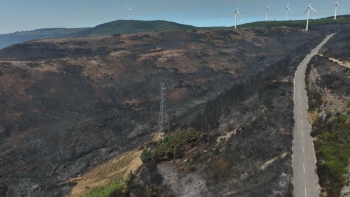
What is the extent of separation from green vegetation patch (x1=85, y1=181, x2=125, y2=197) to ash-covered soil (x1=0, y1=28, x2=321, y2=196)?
7212mm

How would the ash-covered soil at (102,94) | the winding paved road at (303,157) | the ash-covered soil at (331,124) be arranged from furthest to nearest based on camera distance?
the ash-covered soil at (102,94) < the ash-covered soil at (331,124) < the winding paved road at (303,157)

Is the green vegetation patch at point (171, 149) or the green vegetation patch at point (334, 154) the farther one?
the green vegetation patch at point (171, 149)

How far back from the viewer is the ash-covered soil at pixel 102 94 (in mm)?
47000

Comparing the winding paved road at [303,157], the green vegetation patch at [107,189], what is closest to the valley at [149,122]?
the green vegetation patch at [107,189]

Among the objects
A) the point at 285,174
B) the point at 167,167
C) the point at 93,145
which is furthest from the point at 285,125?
the point at 93,145

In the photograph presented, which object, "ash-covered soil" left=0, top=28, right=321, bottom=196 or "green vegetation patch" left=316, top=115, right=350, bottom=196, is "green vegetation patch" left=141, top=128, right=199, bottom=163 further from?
"green vegetation patch" left=316, top=115, right=350, bottom=196

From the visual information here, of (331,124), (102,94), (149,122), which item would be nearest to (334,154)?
(331,124)

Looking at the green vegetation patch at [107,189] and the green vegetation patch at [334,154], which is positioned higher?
the green vegetation patch at [334,154]

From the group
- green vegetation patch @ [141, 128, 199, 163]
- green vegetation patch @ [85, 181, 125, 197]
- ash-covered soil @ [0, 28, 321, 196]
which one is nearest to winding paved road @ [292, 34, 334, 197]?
ash-covered soil @ [0, 28, 321, 196]

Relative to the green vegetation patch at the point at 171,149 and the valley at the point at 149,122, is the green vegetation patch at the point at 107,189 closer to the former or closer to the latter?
the valley at the point at 149,122

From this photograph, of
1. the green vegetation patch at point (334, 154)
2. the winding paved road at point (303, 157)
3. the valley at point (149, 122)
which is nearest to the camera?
the green vegetation patch at point (334, 154)

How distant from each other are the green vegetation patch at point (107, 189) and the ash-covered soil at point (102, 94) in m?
7.21

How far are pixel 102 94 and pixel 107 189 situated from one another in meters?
41.6

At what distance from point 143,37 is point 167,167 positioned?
9519cm
